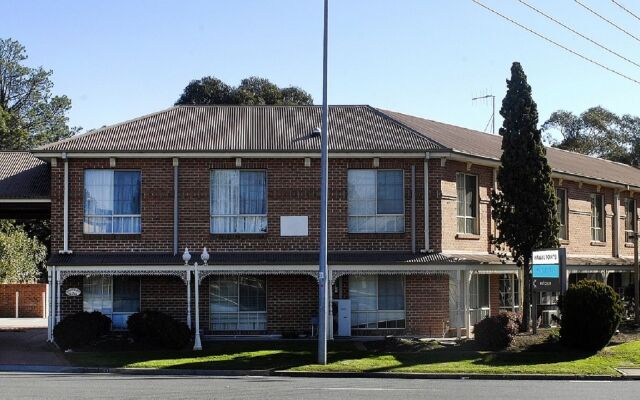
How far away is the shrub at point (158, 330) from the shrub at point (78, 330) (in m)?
0.94

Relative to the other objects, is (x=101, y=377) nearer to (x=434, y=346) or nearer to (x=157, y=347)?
(x=157, y=347)

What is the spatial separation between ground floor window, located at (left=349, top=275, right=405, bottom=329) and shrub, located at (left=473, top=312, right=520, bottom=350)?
381 centimetres

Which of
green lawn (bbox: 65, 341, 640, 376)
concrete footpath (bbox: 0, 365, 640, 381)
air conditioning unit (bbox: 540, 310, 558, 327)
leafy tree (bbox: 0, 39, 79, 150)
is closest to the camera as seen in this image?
concrete footpath (bbox: 0, 365, 640, 381)

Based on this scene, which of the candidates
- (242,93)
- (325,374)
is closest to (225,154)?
(325,374)

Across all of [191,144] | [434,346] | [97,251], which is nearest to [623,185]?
[434,346]

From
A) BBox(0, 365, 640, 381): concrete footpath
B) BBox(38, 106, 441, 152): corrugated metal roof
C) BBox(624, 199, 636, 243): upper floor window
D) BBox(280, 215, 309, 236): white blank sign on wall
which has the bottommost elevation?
BBox(0, 365, 640, 381): concrete footpath

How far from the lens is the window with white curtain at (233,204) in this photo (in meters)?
28.6

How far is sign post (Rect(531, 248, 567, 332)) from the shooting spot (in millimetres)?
25656

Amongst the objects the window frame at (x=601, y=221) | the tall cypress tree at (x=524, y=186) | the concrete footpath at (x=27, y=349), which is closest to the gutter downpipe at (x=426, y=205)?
the tall cypress tree at (x=524, y=186)

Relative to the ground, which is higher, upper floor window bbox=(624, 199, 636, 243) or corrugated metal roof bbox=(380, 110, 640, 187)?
corrugated metal roof bbox=(380, 110, 640, 187)

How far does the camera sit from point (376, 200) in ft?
94.3

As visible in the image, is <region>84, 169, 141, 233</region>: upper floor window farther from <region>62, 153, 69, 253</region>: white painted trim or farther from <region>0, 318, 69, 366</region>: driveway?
<region>0, 318, 69, 366</region>: driveway

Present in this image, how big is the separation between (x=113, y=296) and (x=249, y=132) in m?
6.67

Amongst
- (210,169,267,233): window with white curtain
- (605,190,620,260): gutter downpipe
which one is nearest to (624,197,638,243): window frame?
(605,190,620,260): gutter downpipe
